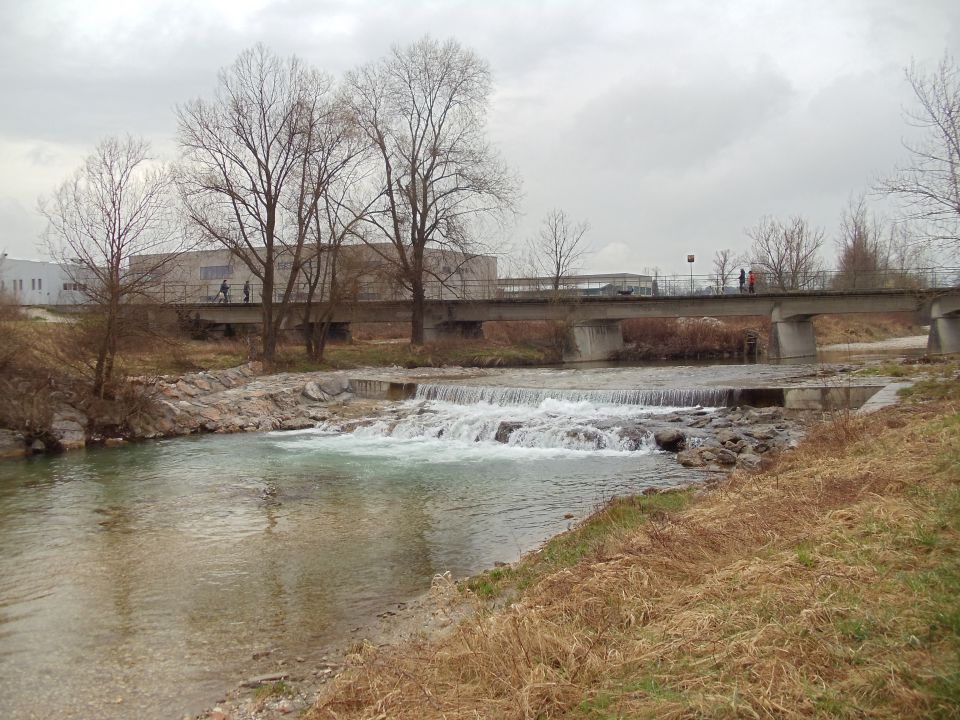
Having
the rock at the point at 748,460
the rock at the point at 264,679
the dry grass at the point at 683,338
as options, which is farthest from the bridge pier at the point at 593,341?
the rock at the point at 264,679

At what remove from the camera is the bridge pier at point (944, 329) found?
3650cm

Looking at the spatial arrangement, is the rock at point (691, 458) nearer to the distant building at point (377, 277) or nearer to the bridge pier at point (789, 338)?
the distant building at point (377, 277)

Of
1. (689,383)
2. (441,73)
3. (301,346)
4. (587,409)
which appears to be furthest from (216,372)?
(441,73)

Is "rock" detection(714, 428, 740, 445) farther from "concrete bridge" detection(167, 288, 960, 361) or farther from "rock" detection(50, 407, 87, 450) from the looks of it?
"concrete bridge" detection(167, 288, 960, 361)

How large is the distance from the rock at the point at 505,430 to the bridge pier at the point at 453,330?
2170cm

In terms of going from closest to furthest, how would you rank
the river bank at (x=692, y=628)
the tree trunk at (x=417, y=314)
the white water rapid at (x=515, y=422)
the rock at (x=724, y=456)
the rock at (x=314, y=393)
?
the river bank at (x=692, y=628) → the rock at (x=724, y=456) → the white water rapid at (x=515, y=422) → the rock at (x=314, y=393) → the tree trunk at (x=417, y=314)

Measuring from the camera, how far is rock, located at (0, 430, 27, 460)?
64.8 feet

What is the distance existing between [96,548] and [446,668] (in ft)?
25.7

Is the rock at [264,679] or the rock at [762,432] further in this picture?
the rock at [762,432]

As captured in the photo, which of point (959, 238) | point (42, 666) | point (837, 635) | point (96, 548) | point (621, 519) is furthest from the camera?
point (959, 238)

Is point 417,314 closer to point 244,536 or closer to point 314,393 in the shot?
point 314,393

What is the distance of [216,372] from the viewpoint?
28703 millimetres

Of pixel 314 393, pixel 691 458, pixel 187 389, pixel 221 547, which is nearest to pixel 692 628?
pixel 221 547

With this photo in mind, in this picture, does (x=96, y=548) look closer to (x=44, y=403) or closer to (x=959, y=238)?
(x=44, y=403)
